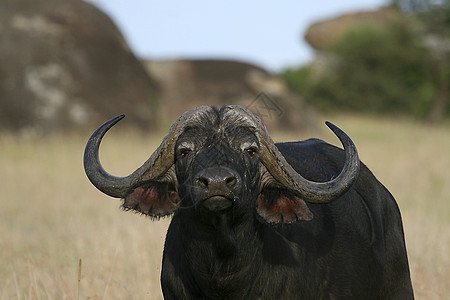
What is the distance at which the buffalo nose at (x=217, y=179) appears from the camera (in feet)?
9.86

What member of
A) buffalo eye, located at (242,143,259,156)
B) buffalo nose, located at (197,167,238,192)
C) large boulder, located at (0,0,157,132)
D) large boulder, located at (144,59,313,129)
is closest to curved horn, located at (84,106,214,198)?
buffalo eye, located at (242,143,259,156)

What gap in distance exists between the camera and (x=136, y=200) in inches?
141

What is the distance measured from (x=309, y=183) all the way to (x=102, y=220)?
6275 millimetres

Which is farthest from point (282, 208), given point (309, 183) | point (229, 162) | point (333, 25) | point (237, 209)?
point (333, 25)

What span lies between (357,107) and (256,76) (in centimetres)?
1956

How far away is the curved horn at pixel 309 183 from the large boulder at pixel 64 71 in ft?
48.6

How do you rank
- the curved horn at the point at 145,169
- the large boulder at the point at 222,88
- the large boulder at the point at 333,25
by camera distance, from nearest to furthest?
1. the curved horn at the point at 145,169
2. the large boulder at the point at 222,88
3. the large boulder at the point at 333,25

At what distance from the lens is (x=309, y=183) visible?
11.4ft

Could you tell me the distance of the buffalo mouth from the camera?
3.06m

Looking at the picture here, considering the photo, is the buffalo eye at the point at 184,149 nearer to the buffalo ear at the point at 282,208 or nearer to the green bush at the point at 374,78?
the buffalo ear at the point at 282,208

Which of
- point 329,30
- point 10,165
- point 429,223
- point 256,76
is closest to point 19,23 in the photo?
point 10,165

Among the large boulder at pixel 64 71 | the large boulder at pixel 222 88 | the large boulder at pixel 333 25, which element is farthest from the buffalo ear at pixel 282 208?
the large boulder at pixel 333 25

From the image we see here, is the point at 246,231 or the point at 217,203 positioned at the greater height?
the point at 217,203

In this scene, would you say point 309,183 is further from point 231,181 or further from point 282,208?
point 231,181
